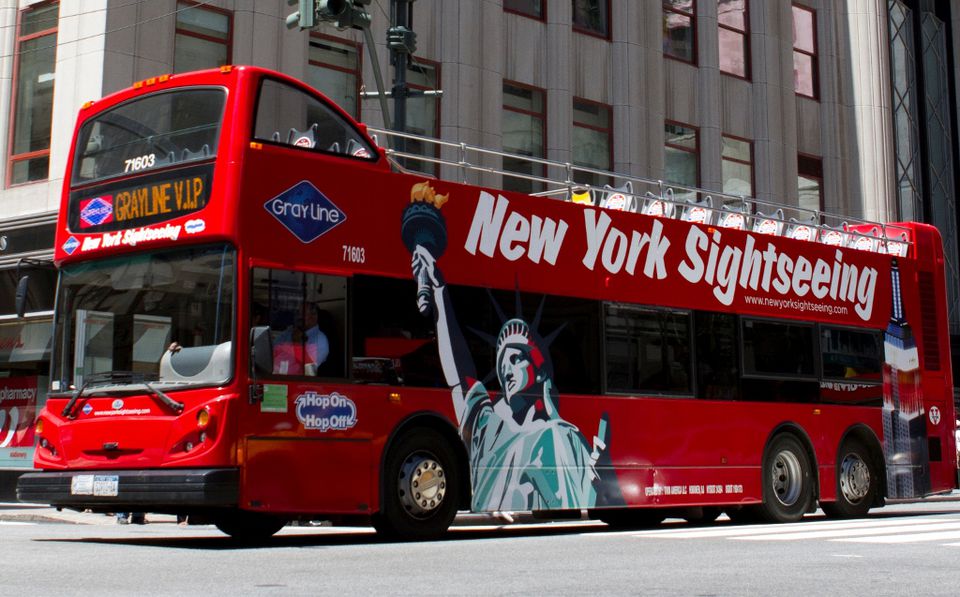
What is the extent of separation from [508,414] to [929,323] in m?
8.40

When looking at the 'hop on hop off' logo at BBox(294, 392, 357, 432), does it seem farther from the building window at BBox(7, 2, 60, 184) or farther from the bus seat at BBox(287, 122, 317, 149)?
the building window at BBox(7, 2, 60, 184)

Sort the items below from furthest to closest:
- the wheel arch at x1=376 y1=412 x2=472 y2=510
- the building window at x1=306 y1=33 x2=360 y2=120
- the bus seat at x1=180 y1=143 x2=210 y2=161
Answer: the building window at x1=306 y1=33 x2=360 y2=120, the wheel arch at x1=376 y1=412 x2=472 y2=510, the bus seat at x1=180 y1=143 x2=210 y2=161

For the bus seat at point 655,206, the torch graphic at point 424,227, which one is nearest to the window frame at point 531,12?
the bus seat at point 655,206

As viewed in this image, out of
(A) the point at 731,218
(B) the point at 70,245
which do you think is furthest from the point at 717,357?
(B) the point at 70,245

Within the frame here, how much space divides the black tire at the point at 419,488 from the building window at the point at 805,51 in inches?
934

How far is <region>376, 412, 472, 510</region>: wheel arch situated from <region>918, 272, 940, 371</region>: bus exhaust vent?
878 cm

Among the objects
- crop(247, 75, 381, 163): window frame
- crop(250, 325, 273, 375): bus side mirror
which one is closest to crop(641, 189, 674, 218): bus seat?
crop(247, 75, 381, 163): window frame

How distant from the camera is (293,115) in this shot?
12016mm

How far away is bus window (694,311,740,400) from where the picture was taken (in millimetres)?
15797

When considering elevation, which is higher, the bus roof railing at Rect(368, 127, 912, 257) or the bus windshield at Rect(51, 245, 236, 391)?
the bus roof railing at Rect(368, 127, 912, 257)

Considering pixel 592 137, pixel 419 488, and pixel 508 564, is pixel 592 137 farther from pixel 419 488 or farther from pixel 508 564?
pixel 508 564

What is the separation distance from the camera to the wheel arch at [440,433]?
1225 cm

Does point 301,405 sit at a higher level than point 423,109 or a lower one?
lower

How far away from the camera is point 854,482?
17.7m
